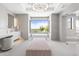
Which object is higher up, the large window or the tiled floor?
the large window

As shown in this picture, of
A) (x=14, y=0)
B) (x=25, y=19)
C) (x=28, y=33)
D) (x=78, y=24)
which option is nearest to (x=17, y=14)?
(x=25, y=19)

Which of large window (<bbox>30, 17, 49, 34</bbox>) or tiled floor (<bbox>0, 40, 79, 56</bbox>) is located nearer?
tiled floor (<bbox>0, 40, 79, 56</bbox>)

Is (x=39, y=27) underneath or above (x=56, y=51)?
above

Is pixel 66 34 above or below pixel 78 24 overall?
below

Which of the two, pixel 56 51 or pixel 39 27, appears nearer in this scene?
pixel 56 51

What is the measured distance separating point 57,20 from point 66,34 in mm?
1138

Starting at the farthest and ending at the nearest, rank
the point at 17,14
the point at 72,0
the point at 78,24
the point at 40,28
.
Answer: the point at 17,14, the point at 78,24, the point at 40,28, the point at 72,0

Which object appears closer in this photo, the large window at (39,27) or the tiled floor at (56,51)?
the tiled floor at (56,51)

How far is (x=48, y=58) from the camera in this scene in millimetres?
1364

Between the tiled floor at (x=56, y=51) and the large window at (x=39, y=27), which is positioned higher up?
the large window at (x=39, y=27)

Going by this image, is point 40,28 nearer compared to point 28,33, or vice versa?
point 40,28

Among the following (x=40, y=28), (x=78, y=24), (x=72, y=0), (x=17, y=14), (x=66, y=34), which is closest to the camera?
(x=72, y=0)

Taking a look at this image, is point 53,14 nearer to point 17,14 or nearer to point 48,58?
point 17,14

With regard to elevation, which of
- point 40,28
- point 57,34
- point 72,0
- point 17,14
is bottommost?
point 57,34
